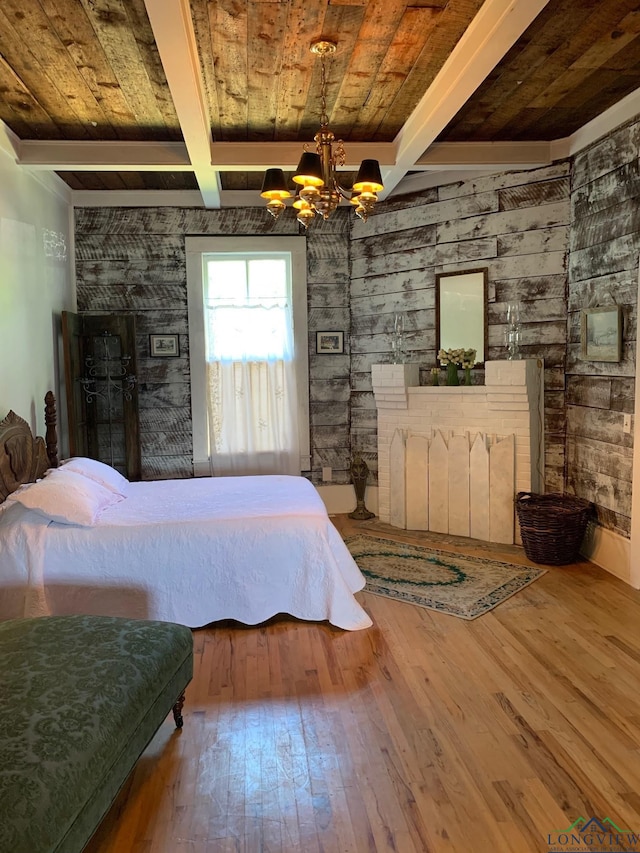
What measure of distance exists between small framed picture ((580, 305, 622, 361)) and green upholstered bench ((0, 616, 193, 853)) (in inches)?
122

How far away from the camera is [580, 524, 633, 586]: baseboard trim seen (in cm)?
392

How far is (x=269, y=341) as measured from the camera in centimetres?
548

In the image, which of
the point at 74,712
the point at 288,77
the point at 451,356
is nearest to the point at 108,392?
the point at 451,356

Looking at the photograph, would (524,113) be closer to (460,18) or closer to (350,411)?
(460,18)

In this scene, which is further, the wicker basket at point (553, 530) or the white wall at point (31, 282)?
the wicker basket at point (553, 530)

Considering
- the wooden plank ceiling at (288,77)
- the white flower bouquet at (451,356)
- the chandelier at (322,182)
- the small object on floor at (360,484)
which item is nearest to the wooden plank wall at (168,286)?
the small object on floor at (360,484)

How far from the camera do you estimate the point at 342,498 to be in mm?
5703

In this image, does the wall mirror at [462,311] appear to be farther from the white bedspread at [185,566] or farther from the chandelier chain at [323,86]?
the white bedspread at [185,566]

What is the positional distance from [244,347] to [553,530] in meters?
2.93

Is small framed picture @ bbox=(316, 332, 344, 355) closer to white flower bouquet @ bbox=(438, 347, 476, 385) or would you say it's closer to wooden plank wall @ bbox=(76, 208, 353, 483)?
wooden plank wall @ bbox=(76, 208, 353, 483)

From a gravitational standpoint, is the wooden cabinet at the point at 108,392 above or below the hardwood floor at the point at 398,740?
above

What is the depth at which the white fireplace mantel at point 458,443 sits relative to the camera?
4555 millimetres

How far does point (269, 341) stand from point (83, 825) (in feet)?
14.0

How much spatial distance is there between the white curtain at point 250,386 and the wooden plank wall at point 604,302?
2344 mm
